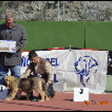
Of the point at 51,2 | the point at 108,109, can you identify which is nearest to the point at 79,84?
the point at 108,109

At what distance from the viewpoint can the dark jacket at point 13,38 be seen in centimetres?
995

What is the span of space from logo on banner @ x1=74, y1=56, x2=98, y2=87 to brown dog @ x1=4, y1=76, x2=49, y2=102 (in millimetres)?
1884

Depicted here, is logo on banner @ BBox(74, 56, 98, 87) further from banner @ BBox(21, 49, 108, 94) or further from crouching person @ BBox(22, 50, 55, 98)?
crouching person @ BBox(22, 50, 55, 98)

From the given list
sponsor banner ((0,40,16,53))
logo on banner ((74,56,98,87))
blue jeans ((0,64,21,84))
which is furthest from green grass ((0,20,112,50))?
sponsor banner ((0,40,16,53))

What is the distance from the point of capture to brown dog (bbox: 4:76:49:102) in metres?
9.83

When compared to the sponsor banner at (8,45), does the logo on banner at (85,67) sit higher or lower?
lower

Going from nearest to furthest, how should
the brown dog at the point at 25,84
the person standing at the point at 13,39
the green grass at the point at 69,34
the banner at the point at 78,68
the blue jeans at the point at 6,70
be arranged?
the brown dog at the point at 25,84, the person standing at the point at 13,39, the blue jeans at the point at 6,70, the banner at the point at 78,68, the green grass at the point at 69,34

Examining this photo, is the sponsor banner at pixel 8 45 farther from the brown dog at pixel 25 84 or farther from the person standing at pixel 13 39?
the brown dog at pixel 25 84

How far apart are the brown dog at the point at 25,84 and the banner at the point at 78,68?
1752 mm

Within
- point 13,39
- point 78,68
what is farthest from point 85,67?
point 13,39

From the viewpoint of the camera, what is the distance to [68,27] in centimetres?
1221

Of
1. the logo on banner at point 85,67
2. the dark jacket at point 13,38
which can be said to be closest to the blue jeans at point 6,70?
the dark jacket at point 13,38

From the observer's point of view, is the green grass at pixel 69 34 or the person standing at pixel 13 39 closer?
the person standing at pixel 13 39

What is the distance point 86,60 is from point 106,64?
1.61ft
